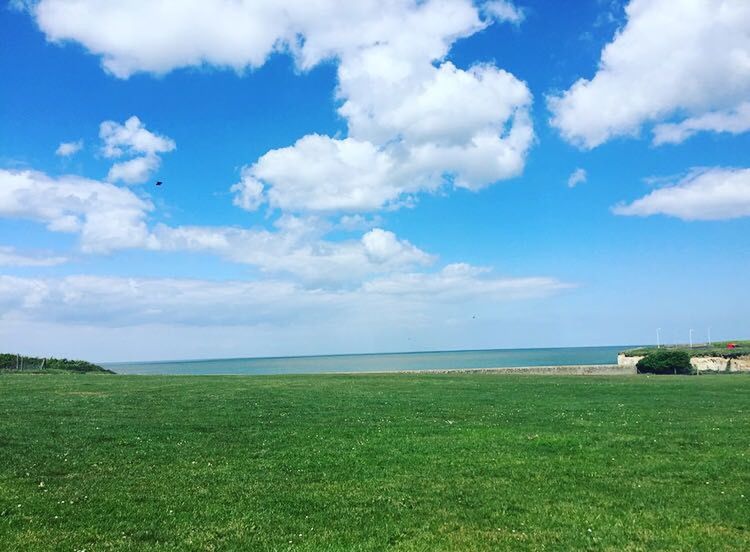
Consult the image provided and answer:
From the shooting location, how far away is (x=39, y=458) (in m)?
16.3

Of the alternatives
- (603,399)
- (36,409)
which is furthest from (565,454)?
(36,409)

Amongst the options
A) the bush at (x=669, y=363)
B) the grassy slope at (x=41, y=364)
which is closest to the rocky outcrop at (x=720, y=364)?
the bush at (x=669, y=363)

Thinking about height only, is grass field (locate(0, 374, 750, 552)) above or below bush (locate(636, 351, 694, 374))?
above

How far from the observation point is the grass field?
1083 centimetres

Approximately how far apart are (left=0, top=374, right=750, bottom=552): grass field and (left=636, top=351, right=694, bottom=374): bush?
195 ft

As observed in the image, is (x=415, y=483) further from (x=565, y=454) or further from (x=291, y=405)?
(x=291, y=405)

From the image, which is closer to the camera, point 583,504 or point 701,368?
point 583,504

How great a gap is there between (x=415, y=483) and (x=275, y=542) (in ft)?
16.1

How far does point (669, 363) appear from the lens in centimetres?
8056

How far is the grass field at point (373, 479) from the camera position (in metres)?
10.8

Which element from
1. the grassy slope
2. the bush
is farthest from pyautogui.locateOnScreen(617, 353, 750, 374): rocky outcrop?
the grassy slope

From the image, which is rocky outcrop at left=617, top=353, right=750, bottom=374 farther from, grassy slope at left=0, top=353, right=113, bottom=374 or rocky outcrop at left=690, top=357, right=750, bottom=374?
grassy slope at left=0, top=353, right=113, bottom=374

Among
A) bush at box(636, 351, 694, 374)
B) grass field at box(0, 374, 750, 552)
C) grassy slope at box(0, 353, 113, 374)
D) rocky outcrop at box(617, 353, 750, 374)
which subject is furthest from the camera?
rocky outcrop at box(617, 353, 750, 374)

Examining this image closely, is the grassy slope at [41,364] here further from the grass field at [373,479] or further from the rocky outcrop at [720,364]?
the rocky outcrop at [720,364]
